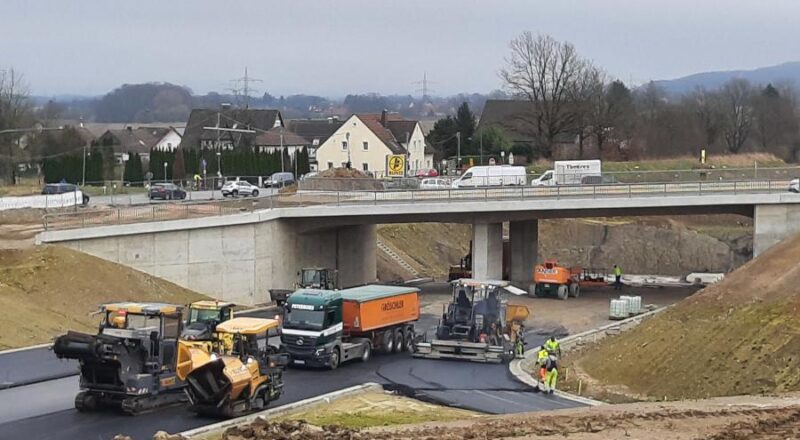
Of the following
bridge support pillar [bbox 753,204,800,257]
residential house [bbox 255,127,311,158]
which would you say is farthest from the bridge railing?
residential house [bbox 255,127,311,158]

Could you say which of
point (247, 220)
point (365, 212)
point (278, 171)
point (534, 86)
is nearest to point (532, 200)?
point (365, 212)

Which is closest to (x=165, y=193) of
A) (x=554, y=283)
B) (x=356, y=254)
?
(x=356, y=254)

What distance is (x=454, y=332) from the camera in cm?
3950

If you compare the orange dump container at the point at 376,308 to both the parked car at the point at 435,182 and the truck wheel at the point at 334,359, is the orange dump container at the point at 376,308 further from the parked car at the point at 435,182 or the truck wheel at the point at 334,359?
the parked car at the point at 435,182

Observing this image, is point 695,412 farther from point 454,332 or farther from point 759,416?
point 454,332

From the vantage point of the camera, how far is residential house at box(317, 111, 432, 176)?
11312 cm

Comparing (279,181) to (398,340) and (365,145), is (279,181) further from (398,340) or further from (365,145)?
(398,340)

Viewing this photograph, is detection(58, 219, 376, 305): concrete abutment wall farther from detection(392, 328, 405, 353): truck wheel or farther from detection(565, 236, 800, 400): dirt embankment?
detection(565, 236, 800, 400): dirt embankment

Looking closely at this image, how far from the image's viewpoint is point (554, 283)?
193ft

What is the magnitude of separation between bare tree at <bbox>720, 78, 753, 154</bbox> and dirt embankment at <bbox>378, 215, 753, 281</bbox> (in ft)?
162

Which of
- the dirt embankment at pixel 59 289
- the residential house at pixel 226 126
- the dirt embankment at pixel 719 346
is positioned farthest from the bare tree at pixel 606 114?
the dirt embankment at pixel 719 346

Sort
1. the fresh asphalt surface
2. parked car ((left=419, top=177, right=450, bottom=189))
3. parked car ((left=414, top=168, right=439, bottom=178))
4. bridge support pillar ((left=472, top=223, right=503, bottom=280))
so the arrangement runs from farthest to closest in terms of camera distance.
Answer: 1. parked car ((left=414, top=168, right=439, bottom=178))
2. parked car ((left=419, top=177, right=450, bottom=189))
3. bridge support pillar ((left=472, top=223, right=503, bottom=280))
4. the fresh asphalt surface

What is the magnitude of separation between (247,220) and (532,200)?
48.6 ft

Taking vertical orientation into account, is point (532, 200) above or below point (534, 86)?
below
